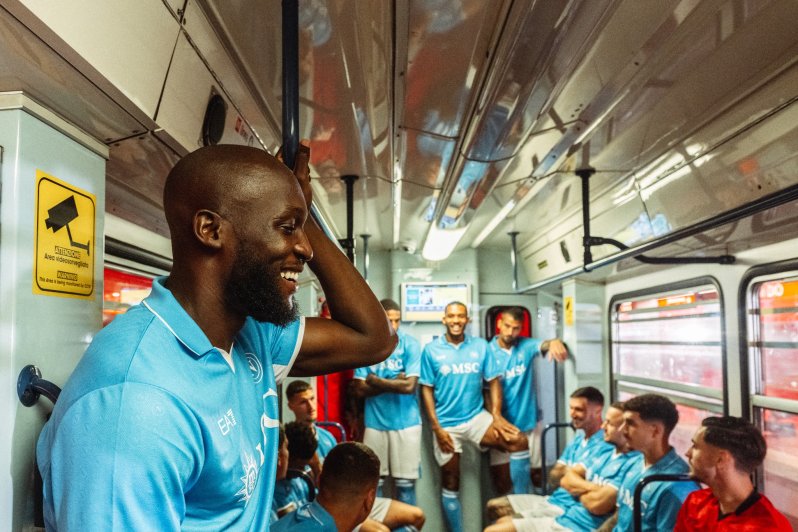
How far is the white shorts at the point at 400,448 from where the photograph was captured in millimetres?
5809

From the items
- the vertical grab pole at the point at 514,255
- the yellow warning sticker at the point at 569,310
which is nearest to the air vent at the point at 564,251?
the vertical grab pole at the point at 514,255

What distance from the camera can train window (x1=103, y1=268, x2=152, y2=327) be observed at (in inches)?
91.4

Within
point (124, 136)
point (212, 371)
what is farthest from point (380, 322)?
point (124, 136)

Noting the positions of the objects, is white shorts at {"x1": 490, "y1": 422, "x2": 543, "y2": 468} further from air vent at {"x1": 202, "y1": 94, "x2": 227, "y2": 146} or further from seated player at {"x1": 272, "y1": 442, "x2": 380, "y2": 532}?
air vent at {"x1": 202, "y1": 94, "x2": 227, "y2": 146}

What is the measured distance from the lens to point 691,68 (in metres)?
2.15

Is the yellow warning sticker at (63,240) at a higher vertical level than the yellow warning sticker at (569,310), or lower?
higher

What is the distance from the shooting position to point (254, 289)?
1.20m

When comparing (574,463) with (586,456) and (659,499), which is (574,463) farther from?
(659,499)

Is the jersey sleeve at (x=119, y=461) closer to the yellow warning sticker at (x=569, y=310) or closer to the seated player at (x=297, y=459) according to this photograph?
the seated player at (x=297, y=459)

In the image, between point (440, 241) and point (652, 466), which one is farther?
point (440, 241)

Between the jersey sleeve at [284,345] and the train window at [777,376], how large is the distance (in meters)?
2.73

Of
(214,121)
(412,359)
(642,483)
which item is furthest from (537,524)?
(214,121)

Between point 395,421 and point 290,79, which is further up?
point 290,79

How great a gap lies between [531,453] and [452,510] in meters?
1.07
